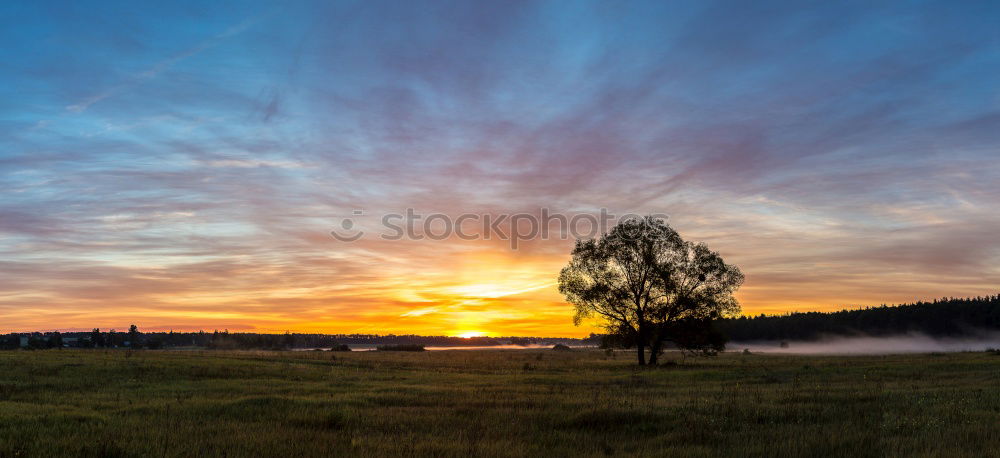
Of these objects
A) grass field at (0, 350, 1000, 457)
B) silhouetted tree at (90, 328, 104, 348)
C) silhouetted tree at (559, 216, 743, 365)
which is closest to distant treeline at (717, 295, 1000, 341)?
silhouetted tree at (559, 216, 743, 365)

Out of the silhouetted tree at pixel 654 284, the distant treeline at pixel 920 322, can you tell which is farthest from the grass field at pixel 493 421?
the distant treeline at pixel 920 322

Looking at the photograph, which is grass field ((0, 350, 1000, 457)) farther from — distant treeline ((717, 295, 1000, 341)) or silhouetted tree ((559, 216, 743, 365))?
distant treeline ((717, 295, 1000, 341))

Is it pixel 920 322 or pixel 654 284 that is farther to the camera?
pixel 920 322

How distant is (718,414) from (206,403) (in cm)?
1570

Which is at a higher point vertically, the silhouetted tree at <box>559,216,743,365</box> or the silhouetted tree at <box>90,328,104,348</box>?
the silhouetted tree at <box>559,216,743,365</box>

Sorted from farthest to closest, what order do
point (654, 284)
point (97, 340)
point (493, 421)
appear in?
point (97, 340) < point (654, 284) < point (493, 421)

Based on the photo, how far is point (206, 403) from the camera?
19.7 meters

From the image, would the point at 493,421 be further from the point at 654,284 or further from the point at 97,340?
the point at 97,340

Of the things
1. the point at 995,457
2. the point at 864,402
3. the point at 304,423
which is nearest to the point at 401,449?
the point at 304,423

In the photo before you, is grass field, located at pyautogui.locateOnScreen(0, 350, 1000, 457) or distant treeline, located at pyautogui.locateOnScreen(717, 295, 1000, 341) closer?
grass field, located at pyautogui.locateOnScreen(0, 350, 1000, 457)

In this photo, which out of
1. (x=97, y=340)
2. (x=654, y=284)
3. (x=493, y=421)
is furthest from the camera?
(x=97, y=340)

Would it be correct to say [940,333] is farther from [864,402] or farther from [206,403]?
[206,403]

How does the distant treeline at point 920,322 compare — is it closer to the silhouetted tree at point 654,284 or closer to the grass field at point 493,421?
the silhouetted tree at point 654,284

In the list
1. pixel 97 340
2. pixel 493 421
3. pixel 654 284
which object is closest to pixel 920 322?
pixel 654 284
